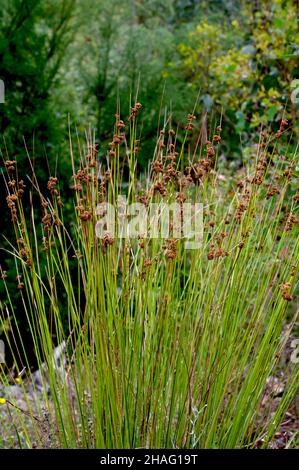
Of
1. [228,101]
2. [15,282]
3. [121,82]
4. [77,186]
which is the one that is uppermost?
[77,186]

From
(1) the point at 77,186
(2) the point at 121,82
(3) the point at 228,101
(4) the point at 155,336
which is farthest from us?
(3) the point at 228,101

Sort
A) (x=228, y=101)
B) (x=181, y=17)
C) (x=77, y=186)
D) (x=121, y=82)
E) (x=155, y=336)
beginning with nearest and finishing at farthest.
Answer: (x=77, y=186) → (x=155, y=336) → (x=121, y=82) → (x=228, y=101) → (x=181, y=17)

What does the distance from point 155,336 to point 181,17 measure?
8740mm

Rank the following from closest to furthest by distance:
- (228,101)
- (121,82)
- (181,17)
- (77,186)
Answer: (77,186) → (121,82) → (228,101) → (181,17)

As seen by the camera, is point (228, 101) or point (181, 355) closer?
point (181, 355)

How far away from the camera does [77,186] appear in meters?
1.77

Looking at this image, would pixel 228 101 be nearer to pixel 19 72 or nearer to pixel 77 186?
pixel 19 72

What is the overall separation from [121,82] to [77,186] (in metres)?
3.54

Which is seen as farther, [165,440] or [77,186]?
[165,440]

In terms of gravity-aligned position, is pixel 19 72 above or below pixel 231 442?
above

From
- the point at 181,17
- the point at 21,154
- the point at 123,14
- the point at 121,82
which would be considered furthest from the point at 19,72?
the point at 181,17
